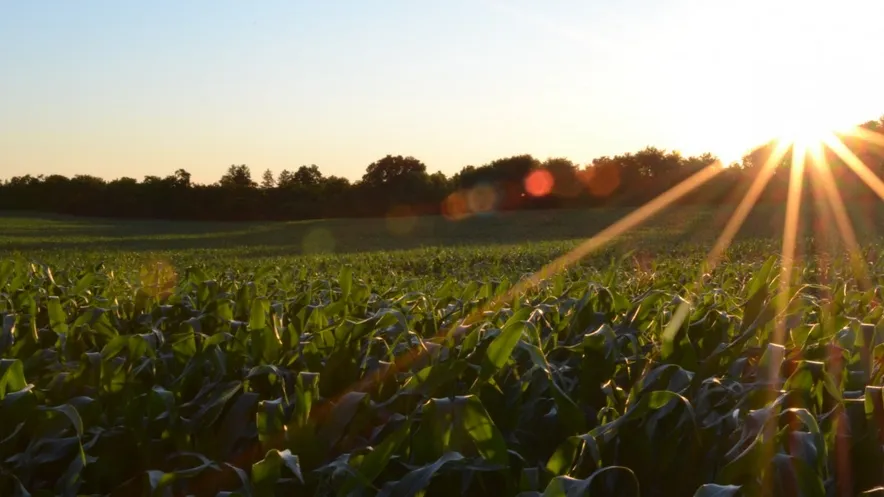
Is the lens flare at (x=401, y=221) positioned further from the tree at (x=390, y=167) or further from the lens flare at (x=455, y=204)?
the tree at (x=390, y=167)

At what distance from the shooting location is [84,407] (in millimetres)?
2107

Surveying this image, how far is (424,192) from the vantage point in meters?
76.2

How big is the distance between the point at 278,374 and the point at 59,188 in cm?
9601

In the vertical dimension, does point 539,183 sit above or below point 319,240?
above

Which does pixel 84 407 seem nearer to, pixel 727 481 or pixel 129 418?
pixel 129 418

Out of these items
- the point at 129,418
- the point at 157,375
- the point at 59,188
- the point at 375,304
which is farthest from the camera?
the point at 59,188

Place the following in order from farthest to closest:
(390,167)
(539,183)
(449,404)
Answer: (390,167) < (539,183) < (449,404)

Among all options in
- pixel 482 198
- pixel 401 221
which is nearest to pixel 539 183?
pixel 482 198

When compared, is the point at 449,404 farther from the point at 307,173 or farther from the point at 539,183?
the point at 307,173

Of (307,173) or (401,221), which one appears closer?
(401,221)

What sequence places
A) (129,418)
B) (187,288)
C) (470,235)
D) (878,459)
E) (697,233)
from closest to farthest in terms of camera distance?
(878,459) < (129,418) < (187,288) < (697,233) < (470,235)

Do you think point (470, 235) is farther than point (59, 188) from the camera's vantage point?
No

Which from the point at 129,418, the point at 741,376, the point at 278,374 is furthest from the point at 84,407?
the point at 741,376

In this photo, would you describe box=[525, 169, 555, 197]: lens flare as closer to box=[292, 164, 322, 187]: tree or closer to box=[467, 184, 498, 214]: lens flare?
box=[467, 184, 498, 214]: lens flare
